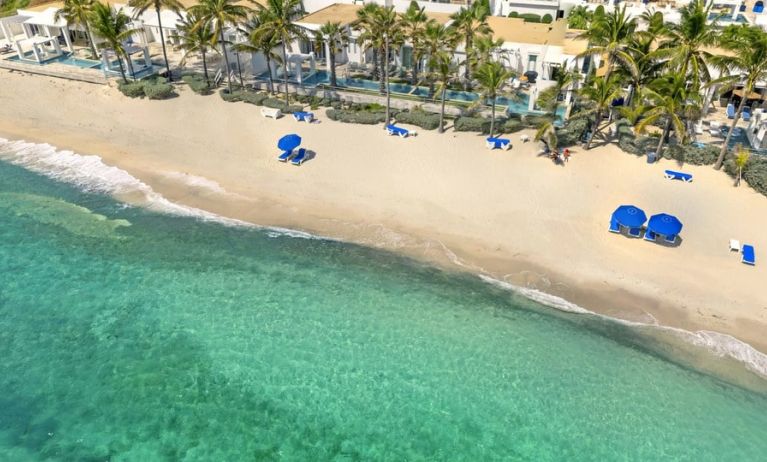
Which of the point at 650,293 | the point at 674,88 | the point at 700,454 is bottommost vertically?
the point at 700,454

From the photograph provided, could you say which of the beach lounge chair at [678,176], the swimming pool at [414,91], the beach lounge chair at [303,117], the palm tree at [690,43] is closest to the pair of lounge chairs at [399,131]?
the swimming pool at [414,91]

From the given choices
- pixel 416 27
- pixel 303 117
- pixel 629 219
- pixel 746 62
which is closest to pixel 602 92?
pixel 746 62

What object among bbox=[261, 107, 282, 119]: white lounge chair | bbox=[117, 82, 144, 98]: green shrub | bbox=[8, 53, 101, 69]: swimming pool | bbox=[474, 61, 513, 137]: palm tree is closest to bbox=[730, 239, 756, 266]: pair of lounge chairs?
bbox=[474, 61, 513, 137]: palm tree

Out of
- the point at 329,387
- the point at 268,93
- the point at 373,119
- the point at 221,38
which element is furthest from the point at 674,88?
the point at 221,38

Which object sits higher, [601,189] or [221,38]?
[221,38]

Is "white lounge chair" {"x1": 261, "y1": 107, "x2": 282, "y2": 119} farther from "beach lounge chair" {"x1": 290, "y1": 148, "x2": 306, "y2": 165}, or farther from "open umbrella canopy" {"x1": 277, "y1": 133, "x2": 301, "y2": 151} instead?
"beach lounge chair" {"x1": 290, "y1": 148, "x2": 306, "y2": 165}

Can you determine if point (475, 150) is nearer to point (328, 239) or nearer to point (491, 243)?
point (491, 243)
